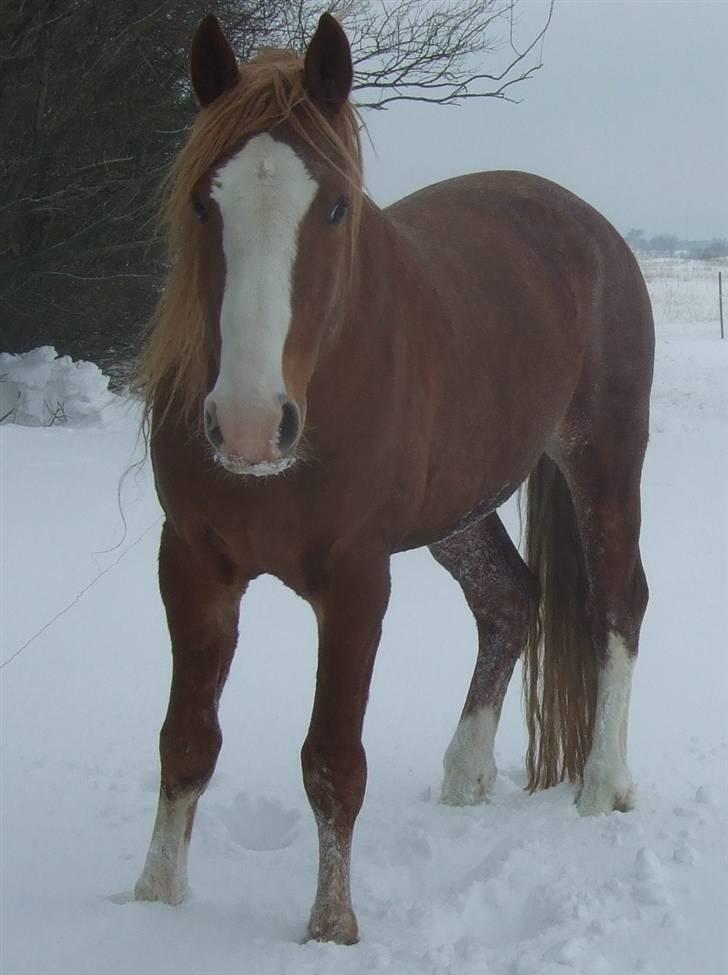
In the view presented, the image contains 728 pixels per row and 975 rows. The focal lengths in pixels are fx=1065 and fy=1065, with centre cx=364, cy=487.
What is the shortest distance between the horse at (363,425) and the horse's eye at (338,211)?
0.04 feet

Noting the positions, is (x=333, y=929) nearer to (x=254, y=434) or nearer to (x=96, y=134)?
(x=254, y=434)

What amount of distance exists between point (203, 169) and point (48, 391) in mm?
7327

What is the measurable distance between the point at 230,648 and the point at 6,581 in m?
2.65

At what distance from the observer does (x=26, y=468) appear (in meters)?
6.87

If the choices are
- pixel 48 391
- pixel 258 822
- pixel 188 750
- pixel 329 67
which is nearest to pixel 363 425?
pixel 329 67

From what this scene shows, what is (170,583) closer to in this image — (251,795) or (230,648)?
(230,648)

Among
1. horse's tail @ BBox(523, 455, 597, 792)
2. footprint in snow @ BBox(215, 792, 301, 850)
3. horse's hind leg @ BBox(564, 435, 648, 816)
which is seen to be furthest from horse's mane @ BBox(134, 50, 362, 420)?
horse's tail @ BBox(523, 455, 597, 792)

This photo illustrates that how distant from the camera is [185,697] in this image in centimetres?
240

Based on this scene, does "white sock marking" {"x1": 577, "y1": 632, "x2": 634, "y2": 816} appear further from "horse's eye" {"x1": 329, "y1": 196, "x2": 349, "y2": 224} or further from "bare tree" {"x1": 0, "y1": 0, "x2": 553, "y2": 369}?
"bare tree" {"x1": 0, "y1": 0, "x2": 553, "y2": 369}

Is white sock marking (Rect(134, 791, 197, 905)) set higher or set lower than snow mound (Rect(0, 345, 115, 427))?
lower

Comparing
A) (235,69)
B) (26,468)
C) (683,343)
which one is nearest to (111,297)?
(26,468)

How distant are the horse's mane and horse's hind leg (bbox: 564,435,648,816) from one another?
1.42m

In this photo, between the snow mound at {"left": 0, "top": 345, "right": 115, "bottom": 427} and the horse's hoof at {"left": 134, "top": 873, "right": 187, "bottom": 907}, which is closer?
the horse's hoof at {"left": 134, "top": 873, "right": 187, "bottom": 907}

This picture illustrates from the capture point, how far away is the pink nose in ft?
5.59
